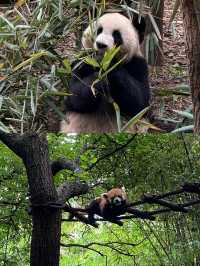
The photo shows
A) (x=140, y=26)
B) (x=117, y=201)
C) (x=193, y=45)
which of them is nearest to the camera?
(x=193, y=45)

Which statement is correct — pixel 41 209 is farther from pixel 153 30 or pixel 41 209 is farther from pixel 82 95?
pixel 153 30

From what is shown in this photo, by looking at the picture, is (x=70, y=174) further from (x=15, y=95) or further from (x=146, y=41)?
(x=146, y=41)

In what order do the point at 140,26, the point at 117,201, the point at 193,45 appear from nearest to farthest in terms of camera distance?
the point at 193,45
the point at 117,201
the point at 140,26

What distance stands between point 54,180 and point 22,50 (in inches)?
12.1

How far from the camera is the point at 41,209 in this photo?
1.07 metres

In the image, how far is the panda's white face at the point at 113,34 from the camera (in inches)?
41.1

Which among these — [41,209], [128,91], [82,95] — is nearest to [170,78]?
[128,91]

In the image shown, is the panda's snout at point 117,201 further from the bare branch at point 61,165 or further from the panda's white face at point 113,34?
the panda's white face at point 113,34

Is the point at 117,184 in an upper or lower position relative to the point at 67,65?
lower

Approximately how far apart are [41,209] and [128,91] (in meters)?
0.34

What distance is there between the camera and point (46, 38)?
3.18 ft

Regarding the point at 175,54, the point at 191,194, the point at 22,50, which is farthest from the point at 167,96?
the point at 22,50

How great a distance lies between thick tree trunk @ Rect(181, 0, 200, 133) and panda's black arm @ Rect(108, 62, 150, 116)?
21 centimetres

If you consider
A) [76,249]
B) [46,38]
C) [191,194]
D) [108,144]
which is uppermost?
Result: [46,38]
